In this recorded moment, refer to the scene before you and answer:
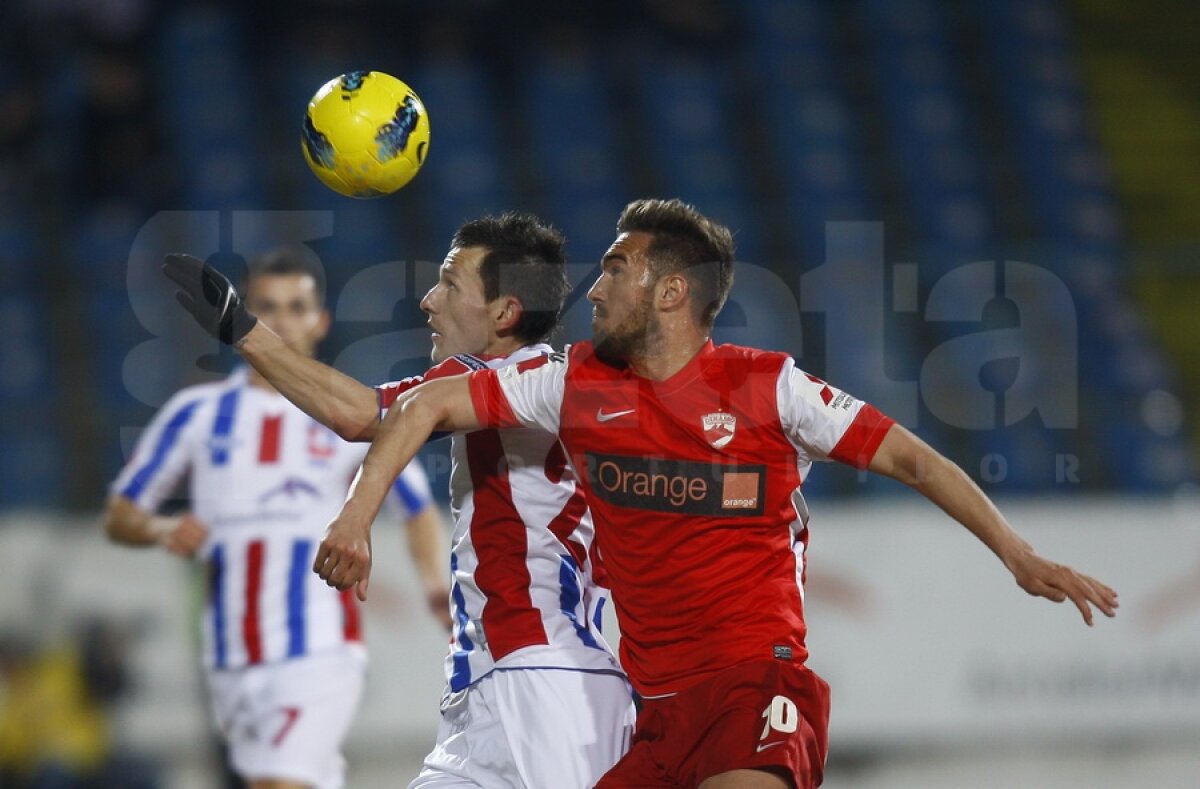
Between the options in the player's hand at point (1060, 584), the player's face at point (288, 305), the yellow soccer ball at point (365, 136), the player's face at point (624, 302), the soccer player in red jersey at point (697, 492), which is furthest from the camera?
the player's face at point (288, 305)

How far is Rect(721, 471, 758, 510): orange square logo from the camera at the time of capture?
3.74m

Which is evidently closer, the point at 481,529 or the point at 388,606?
the point at 481,529

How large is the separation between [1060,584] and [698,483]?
2.90 feet

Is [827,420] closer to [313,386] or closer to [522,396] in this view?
[522,396]

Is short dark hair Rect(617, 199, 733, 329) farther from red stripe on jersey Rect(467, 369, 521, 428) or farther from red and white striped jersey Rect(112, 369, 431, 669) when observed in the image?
red and white striped jersey Rect(112, 369, 431, 669)

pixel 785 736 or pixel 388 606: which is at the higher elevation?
pixel 785 736

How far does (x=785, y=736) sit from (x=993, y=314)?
555 centimetres

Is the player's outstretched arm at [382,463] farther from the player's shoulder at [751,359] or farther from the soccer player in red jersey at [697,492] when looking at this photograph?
the player's shoulder at [751,359]

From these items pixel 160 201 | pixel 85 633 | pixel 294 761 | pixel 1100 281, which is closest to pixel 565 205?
Answer: pixel 160 201

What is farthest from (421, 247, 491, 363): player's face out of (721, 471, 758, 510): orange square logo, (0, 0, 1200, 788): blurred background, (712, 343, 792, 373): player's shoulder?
(0, 0, 1200, 788): blurred background

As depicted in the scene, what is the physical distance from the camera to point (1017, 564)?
139 inches

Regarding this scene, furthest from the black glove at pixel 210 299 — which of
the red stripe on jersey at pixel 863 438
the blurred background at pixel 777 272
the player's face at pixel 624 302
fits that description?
the blurred background at pixel 777 272

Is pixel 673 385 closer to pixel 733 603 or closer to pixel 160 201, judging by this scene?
pixel 733 603

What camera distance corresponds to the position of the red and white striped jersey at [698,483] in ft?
12.2
